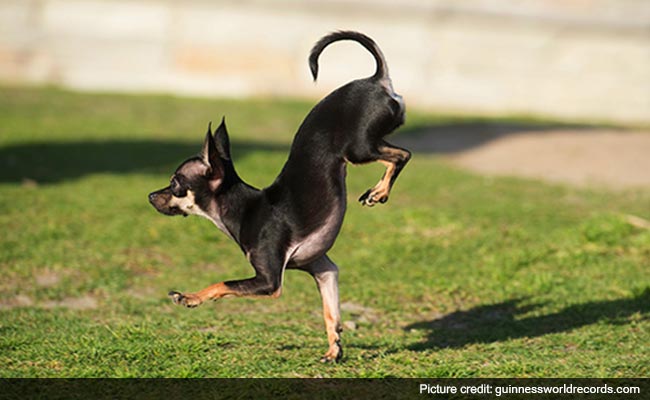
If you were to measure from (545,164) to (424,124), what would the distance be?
4.18m

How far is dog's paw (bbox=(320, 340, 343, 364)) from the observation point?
6398mm

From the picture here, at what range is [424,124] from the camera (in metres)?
19.5

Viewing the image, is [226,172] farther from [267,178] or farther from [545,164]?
[545,164]

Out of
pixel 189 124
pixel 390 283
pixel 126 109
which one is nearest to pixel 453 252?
pixel 390 283

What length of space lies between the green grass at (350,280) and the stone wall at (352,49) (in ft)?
23.7

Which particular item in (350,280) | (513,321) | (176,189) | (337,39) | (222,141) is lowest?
(350,280)

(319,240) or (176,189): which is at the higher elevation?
(176,189)

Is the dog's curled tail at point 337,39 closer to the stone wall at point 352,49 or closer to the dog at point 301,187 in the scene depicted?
the dog at point 301,187

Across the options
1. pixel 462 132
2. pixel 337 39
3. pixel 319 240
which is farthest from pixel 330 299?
pixel 462 132

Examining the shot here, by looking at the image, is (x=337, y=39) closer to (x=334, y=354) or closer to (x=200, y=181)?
(x=200, y=181)

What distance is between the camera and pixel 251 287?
5.96m

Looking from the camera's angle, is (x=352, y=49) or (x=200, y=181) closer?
(x=200, y=181)

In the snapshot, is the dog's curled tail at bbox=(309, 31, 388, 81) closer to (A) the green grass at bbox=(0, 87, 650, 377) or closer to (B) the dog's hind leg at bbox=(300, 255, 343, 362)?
(B) the dog's hind leg at bbox=(300, 255, 343, 362)

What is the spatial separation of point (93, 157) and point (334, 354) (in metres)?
9.30
